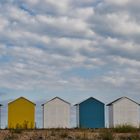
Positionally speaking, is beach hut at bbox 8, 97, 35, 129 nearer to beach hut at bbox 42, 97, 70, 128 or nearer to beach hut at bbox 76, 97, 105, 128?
beach hut at bbox 42, 97, 70, 128

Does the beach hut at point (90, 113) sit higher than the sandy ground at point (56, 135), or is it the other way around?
the beach hut at point (90, 113)

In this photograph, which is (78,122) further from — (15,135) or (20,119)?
(15,135)

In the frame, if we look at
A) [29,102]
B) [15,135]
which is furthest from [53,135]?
[29,102]

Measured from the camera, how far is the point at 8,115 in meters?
36.3

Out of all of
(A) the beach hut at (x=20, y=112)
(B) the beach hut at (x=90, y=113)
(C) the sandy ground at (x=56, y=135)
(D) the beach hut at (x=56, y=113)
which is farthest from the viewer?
(B) the beach hut at (x=90, y=113)

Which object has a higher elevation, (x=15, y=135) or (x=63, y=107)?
(x=63, y=107)

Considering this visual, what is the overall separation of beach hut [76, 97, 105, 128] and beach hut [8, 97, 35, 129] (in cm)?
340

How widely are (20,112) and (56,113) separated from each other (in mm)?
2631

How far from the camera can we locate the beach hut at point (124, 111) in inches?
1473

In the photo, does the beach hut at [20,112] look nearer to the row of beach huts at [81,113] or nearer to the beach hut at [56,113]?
the row of beach huts at [81,113]

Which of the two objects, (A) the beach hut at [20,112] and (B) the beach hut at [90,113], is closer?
(A) the beach hut at [20,112]

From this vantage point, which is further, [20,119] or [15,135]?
[20,119]

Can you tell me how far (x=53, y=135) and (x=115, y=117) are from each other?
14043 mm

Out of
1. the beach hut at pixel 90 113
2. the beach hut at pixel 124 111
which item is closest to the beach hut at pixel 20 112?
the beach hut at pixel 90 113
